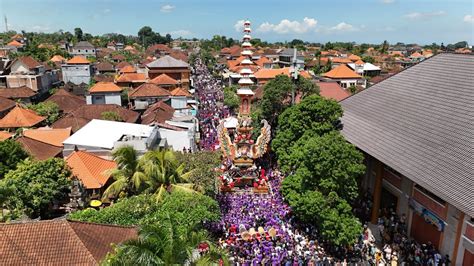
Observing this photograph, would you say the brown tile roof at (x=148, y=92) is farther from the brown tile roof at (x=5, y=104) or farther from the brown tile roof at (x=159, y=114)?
the brown tile roof at (x=5, y=104)

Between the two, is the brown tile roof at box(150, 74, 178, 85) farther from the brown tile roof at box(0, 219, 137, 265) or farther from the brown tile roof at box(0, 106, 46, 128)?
the brown tile roof at box(0, 219, 137, 265)

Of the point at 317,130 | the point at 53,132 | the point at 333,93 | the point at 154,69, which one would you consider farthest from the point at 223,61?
the point at 317,130

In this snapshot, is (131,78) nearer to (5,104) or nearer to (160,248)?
(5,104)

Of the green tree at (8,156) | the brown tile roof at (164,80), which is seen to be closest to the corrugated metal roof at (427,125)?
the green tree at (8,156)

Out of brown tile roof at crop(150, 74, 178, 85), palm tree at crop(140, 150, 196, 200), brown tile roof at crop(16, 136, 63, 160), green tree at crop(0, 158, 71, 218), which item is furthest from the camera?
brown tile roof at crop(150, 74, 178, 85)

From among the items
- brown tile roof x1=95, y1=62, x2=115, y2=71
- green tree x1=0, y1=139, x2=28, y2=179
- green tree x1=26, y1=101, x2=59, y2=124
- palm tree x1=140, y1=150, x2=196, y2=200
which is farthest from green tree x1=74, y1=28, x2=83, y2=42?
palm tree x1=140, y1=150, x2=196, y2=200

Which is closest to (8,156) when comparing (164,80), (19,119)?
(19,119)

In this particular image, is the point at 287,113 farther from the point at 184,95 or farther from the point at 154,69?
the point at 154,69
